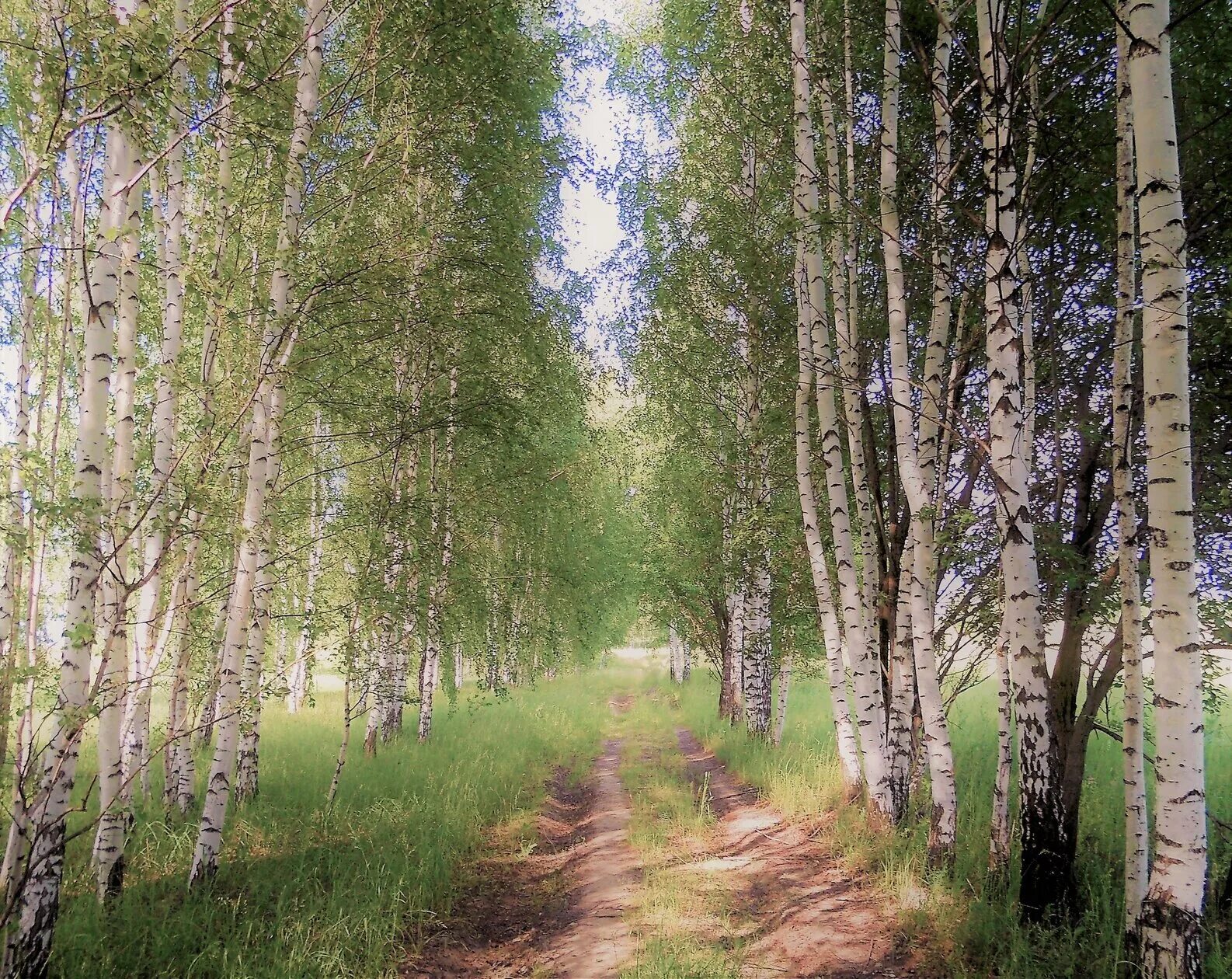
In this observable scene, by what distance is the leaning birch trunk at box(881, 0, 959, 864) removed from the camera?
18.2ft

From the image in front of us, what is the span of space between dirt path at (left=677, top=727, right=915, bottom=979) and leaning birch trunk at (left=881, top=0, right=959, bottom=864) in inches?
36.2

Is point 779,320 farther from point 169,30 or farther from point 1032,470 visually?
point 169,30

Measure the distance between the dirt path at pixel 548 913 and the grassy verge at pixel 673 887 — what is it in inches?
7.9

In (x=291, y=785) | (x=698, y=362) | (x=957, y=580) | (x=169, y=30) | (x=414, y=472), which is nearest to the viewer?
(x=169, y=30)

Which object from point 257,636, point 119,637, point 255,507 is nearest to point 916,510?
point 255,507

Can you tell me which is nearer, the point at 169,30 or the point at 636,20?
the point at 169,30

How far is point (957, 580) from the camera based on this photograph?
7.50 m

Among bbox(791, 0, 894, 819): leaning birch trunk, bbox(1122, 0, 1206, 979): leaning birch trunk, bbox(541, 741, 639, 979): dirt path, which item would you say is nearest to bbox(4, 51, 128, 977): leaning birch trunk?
bbox(541, 741, 639, 979): dirt path

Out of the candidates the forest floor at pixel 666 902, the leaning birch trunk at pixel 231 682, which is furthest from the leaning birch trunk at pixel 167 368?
the forest floor at pixel 666 902

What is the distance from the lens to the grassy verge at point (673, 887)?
448cm

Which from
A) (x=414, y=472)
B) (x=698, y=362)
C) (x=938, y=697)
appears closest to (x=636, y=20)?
(x=698, y=362)

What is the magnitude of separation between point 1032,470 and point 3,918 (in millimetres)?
8748

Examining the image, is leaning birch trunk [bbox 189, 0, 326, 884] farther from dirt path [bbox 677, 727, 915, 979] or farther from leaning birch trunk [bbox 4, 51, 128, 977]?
dirt path [bbox 677, 727, 915, 979]

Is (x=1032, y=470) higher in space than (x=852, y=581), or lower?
higher
